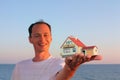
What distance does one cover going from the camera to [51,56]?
10.3 ft

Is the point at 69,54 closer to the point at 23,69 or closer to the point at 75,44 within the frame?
the point at 75,44

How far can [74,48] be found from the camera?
2.33 m

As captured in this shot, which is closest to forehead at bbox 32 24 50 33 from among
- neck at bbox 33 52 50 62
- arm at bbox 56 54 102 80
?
neck at bbox 33 52 50 62

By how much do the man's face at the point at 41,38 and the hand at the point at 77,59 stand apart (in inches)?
24.2

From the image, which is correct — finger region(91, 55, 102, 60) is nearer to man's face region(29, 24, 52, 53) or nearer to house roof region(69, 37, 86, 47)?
house roof region(69, 37, 86, 47)

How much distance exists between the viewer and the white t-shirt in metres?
2.96

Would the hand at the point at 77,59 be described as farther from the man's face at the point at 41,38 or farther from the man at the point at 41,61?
the man's face at the point at 41,38

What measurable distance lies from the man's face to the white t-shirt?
0.43 feet

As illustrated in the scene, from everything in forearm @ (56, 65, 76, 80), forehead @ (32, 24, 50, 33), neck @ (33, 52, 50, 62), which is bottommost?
forearm @ (56, 65, 76, 80)

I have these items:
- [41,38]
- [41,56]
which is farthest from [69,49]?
[41,56]

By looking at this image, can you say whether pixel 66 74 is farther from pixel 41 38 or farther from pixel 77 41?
pixel 41 38

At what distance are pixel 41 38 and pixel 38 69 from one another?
0.99 feet

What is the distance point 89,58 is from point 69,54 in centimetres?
25

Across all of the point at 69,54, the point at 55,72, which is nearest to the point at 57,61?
the point at 55,72
